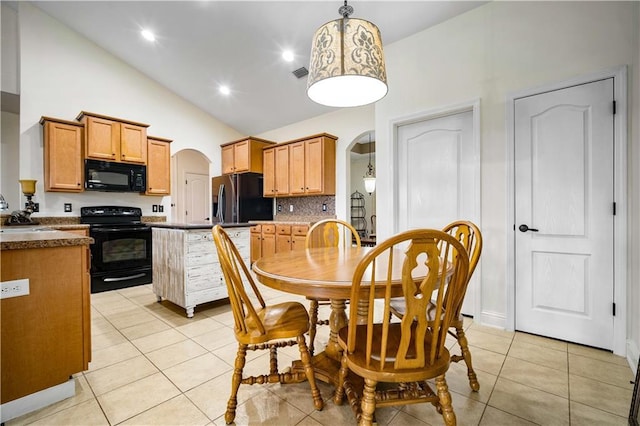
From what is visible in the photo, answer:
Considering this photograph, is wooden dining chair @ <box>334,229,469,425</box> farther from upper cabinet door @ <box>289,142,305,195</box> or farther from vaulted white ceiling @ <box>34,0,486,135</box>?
upper cabinet door @ <box>289,142,305,195</box>

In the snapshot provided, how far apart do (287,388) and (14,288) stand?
1.53 metres

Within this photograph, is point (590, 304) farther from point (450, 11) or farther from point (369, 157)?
point (369, 157)

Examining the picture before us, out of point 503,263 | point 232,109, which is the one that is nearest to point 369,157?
point 232,109

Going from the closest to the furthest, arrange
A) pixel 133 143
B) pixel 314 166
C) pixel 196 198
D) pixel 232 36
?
pixel 232 36, pixel 133 143, pixel 314 166, pixel 196 198

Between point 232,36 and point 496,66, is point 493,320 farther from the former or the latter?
point 232,36

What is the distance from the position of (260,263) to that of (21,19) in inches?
206

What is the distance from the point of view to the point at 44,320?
1526mm

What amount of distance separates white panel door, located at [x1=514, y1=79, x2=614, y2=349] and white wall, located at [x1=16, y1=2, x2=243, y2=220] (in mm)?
5371

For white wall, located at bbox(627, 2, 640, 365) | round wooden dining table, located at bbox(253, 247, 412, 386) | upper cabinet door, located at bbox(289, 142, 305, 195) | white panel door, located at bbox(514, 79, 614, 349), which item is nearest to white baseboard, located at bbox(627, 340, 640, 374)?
white wall, located at bbox(627, 2, 640, 365)

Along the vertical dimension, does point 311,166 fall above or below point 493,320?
above

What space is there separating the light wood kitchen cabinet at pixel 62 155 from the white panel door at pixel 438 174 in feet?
14.4

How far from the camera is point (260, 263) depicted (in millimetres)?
1584

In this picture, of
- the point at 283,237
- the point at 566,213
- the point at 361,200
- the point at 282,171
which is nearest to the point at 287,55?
the point at 282,171

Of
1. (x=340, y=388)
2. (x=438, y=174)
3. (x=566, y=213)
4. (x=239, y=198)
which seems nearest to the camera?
(x=340, y=388)
